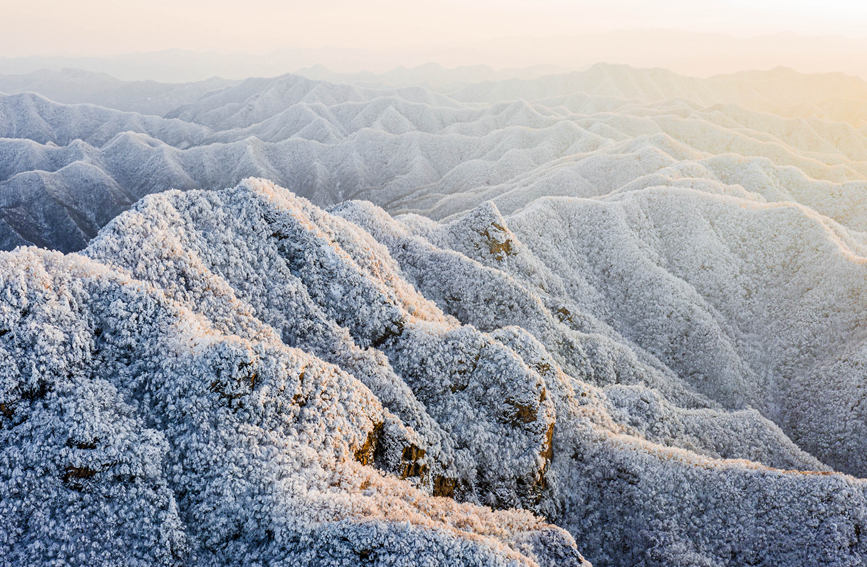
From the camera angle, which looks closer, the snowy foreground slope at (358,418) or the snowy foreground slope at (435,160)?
the snowy foreground slope at (358,418)

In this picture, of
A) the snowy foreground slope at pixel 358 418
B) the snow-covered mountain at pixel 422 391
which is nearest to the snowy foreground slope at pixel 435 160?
the snow-covered mountain at pixel 422 391

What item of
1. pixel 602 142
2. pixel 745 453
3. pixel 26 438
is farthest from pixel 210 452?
pixel 602 142

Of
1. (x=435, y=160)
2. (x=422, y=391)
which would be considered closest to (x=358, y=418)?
(x=422, y=391)

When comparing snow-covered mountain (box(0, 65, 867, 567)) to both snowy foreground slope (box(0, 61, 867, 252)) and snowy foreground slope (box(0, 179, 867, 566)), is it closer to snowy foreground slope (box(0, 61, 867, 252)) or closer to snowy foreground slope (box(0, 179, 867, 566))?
snowy foreground slope (box(0, 179, 867, 566))

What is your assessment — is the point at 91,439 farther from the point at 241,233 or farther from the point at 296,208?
the point at 296,208

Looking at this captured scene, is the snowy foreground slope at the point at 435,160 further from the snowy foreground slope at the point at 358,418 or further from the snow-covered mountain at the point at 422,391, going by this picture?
the snowy foreground slope at the point at 358,418

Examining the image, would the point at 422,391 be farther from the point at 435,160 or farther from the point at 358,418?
the point at 435,160
